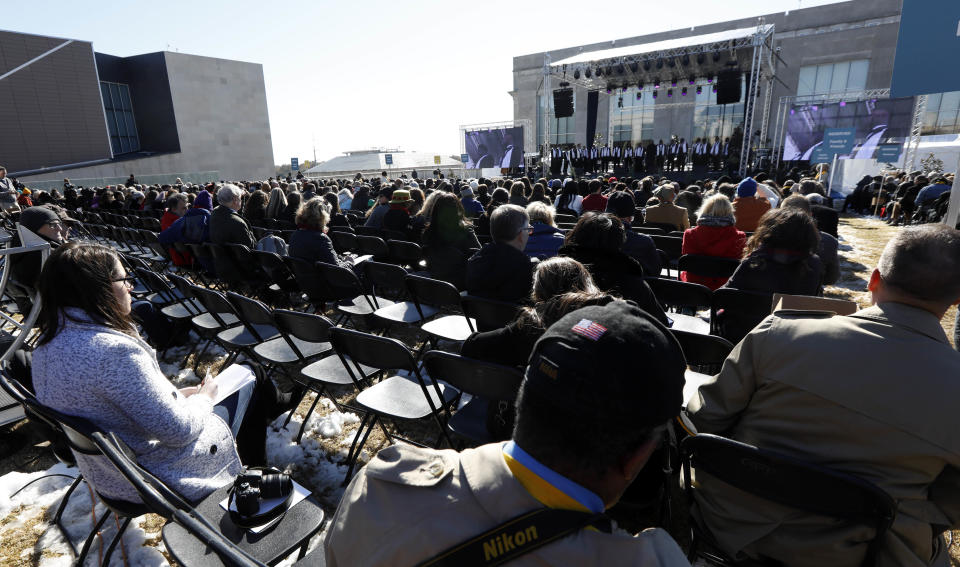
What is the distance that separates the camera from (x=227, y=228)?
5363 millimetres

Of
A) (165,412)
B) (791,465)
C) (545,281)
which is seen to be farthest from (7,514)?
(791,465)

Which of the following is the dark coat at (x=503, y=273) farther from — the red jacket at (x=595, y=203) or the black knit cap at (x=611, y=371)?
the red jacket at (x=595, y=203)

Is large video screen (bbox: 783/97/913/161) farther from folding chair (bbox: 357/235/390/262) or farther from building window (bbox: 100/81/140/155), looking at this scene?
building window (bbox: 100/81/140/155)

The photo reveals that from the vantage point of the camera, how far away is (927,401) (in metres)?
1.35

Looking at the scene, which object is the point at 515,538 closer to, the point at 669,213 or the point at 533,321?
the point at 533,321

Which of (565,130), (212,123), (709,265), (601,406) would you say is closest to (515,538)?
(601,406)

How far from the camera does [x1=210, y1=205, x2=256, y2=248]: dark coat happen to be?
537 centimetres

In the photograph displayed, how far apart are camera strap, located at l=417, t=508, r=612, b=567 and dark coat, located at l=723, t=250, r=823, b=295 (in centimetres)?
312

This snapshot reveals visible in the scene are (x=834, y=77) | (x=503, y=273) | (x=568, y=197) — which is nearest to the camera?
(x=503, y=273)

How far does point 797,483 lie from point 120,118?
41.6m

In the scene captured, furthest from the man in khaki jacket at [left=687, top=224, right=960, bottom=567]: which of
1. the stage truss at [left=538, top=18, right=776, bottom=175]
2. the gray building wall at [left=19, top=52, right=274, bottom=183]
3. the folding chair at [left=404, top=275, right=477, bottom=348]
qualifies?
the gray building wall at [left=19, top=52, right=274, bottom=183]

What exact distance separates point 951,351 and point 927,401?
0.67 ft

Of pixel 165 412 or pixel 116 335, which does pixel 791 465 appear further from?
pixel 116 335

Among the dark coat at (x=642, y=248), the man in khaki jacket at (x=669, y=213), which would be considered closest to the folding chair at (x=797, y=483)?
the dark coat at (x=642, y=248)
